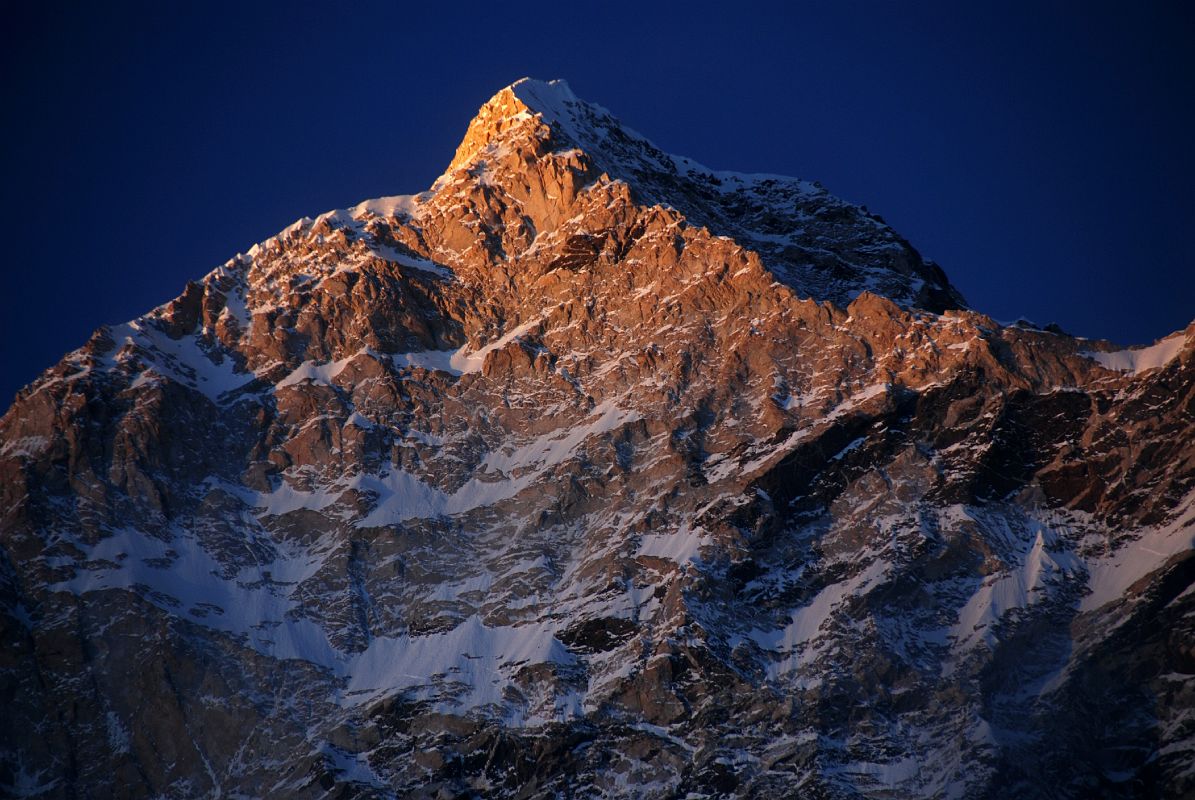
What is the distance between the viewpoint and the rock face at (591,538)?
13700 cm

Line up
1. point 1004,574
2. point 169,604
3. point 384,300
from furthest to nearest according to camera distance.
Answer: point 384,300
point 169,604
point 1004,574

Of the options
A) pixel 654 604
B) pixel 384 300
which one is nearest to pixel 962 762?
pixel 654 604

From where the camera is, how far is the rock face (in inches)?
5394

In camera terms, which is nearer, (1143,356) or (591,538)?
(1143,356)

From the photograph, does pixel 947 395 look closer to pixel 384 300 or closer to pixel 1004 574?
pixel 1004 574

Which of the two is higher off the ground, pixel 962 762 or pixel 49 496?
pixel 49 496

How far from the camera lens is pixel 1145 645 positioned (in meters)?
135

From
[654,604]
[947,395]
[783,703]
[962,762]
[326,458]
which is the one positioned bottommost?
[962,762]

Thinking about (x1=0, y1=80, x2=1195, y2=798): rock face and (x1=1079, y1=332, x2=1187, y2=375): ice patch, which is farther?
(x1=1079, y1=332, x2=1187, y2=375): ice patch

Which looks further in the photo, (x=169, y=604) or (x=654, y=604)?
(x=169, y=604)

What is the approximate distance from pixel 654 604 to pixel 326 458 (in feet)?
136

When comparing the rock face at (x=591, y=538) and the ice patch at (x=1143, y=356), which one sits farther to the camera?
the ice patch at (x=1143, y=356)

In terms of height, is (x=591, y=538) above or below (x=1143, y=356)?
above

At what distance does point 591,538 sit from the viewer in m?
157
